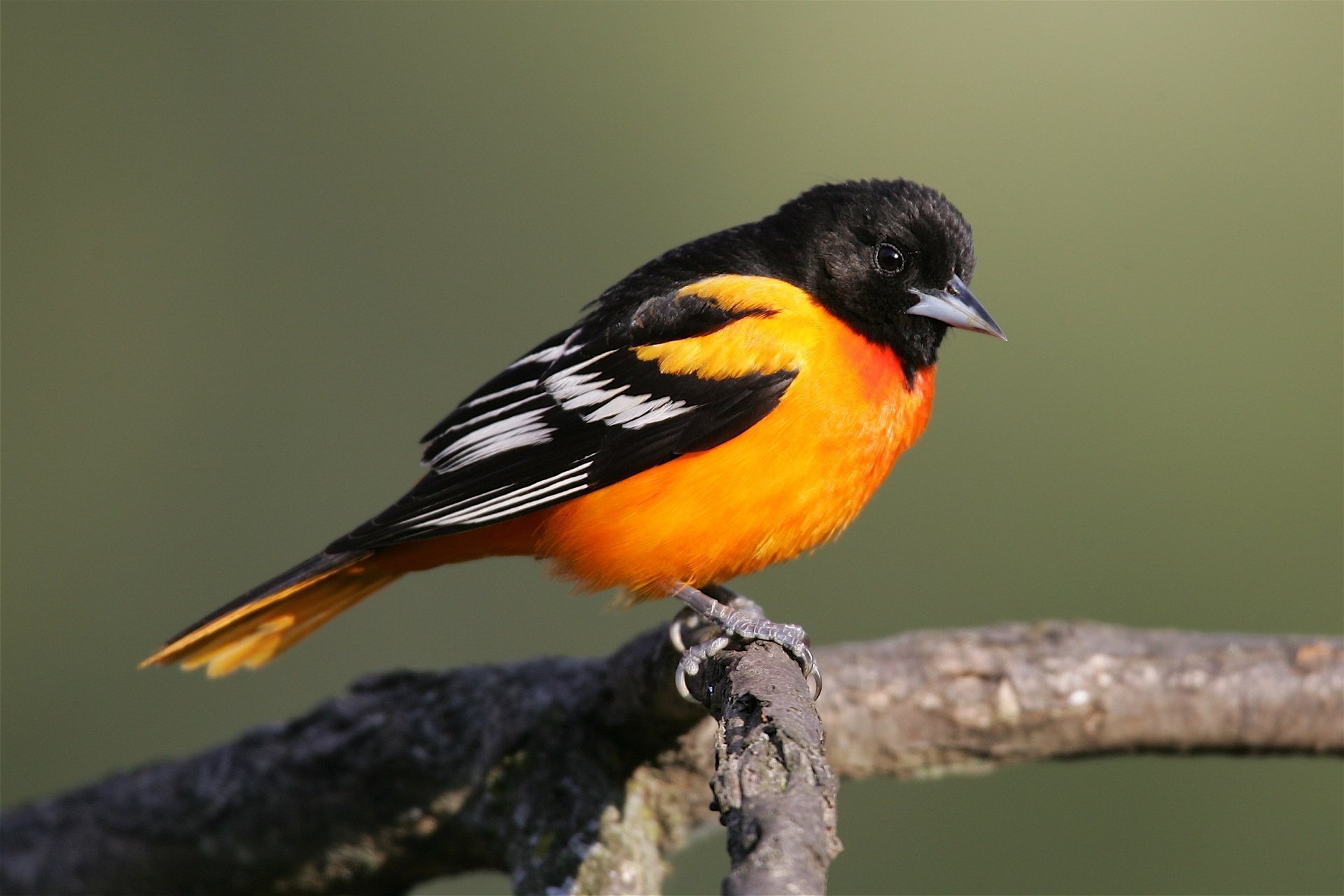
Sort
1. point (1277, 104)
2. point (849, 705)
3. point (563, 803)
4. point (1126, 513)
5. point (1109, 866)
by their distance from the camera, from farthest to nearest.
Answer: point (1277, 104) < point (1126, 513) < point (1109, 866) < point (849, 705) < point (563, 803)

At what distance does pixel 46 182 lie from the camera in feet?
26.1

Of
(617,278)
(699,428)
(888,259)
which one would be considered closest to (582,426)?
(699,428)

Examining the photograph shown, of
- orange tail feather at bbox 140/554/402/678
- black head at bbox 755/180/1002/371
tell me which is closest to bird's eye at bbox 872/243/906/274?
black head at bbox 755/180/1002/371

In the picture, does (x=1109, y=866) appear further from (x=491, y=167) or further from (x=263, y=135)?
(x=263, y=135)

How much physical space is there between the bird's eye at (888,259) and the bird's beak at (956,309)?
9 cm

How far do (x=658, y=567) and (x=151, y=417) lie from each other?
4992mm

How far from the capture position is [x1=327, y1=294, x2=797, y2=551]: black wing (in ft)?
11.0

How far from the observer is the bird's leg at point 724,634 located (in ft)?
9.82

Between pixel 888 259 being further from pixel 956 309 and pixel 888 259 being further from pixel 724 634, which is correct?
pixel 724 634

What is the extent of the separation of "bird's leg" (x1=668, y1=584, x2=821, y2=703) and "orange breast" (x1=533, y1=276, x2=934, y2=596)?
0.09 meters

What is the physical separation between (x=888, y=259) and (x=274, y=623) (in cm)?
217

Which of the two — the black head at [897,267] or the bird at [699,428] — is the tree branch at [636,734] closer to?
the bird at [699,428]

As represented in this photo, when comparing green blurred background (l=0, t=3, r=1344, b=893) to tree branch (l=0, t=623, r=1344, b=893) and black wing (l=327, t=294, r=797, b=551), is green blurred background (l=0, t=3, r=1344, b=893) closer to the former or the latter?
tree branch (l=0, t=623, r=1344, b=893)

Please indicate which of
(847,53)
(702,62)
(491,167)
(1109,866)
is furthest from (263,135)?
(1109,866)
